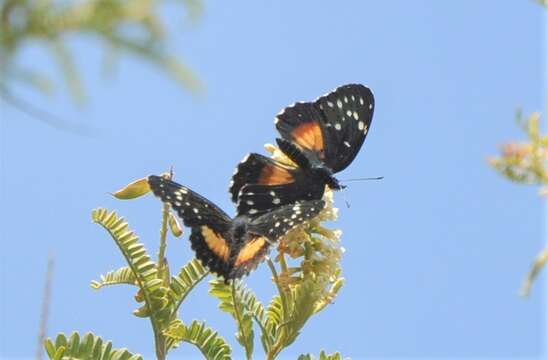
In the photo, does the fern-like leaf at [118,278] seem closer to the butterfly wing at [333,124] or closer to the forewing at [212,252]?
the forewing at [212,252]

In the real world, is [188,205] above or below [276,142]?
below

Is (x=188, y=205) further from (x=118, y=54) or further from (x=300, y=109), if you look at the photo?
(x=118, y=54)

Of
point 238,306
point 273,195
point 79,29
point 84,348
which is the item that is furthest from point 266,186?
point 79,29

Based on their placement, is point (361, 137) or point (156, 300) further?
point (361, 137)

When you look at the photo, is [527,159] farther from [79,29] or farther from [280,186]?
[79,29]

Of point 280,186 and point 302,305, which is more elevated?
point 280,186

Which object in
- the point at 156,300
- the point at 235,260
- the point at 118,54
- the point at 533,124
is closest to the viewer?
the point at 156,300

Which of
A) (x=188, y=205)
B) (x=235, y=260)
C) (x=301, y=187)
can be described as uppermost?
(x=301, y=187)

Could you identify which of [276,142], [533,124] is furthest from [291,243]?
[533,124]
